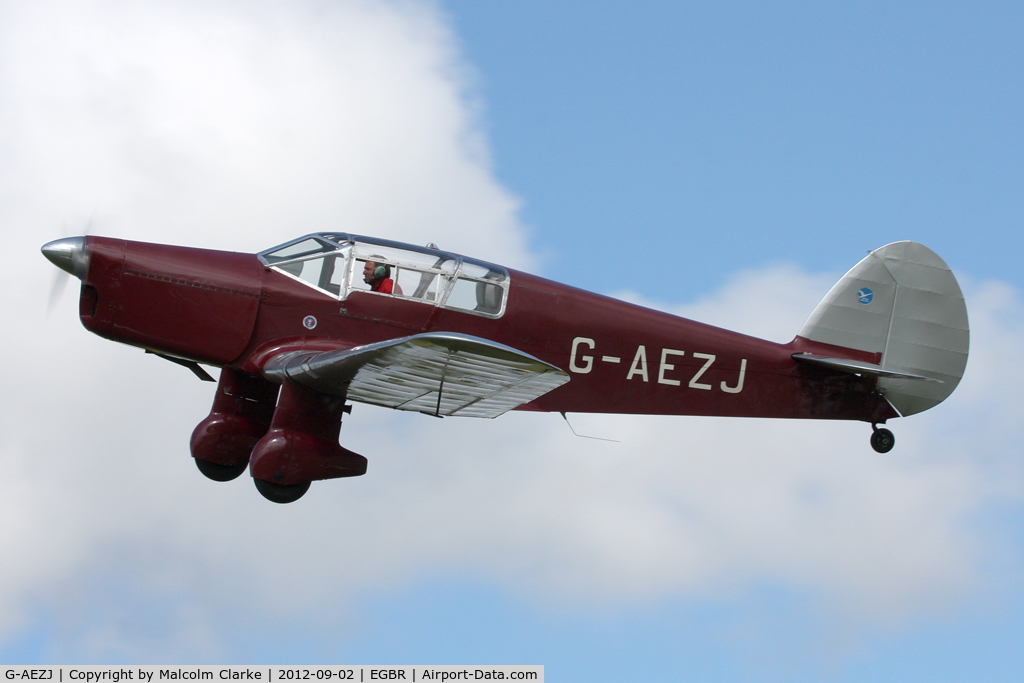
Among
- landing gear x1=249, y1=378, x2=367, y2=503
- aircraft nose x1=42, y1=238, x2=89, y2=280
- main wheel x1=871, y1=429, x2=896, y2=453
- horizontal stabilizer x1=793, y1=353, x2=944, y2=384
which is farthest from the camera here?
main wheel x1=871, y1=429, x2=896, y2=453

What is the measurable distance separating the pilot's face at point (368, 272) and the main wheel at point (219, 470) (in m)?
2.39

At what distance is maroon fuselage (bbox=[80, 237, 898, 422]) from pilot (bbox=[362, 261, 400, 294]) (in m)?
0.11

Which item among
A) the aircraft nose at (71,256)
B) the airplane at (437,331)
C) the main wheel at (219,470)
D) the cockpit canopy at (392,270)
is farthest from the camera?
the main wheel at (219,470)

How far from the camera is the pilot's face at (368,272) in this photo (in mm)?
10305

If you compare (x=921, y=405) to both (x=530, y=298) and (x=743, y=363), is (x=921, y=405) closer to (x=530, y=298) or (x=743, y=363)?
(x=743, y=363)

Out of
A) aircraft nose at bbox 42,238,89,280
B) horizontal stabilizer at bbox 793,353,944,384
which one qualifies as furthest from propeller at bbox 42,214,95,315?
horizontal stabilizer at bbox 793,353,944,384

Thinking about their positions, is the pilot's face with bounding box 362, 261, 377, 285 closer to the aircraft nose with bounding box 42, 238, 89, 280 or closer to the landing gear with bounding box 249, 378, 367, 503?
the landing gear with bounding box 249, 378, 367, 503

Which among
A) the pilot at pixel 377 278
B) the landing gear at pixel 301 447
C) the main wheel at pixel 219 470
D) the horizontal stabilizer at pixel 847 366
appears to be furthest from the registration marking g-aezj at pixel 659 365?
the main wheel at pixel 219 470

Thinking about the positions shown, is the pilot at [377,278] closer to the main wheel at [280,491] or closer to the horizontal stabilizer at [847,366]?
the main wheel at [280,491]

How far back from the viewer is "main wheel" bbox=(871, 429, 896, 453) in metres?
11.8

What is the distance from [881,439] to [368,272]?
6038 mm

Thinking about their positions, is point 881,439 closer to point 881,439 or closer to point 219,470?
point 881,439

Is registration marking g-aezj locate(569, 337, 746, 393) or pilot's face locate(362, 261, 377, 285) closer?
pilot's face locate(362, 261, 377, 285)

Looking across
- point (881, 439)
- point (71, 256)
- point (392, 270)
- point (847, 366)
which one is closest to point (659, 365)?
point (847, 366)
